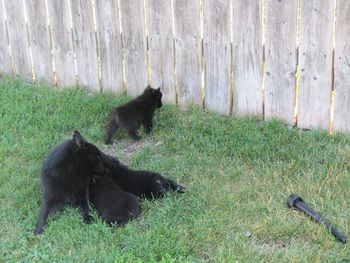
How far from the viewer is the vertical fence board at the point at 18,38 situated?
8.09 m

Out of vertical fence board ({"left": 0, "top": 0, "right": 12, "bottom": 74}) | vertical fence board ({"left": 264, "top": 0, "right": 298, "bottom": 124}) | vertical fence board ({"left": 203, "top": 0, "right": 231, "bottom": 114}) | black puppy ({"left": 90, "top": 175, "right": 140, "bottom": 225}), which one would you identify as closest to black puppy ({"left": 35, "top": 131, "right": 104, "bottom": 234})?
black puppy ({"left": 90, "top": 175, "right": 140, "bottom": 225})

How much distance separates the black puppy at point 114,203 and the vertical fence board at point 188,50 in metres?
2.39

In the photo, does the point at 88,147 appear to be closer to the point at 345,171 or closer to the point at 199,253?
the point at 199,253

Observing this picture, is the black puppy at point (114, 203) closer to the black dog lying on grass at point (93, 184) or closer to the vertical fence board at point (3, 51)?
the black dog lying on grass at point (93, 184)

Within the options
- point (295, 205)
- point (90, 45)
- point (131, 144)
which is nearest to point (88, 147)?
point (131, 144)

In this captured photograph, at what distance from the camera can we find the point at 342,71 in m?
5.77

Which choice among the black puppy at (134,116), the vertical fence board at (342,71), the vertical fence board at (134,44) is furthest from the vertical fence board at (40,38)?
the vertical fence board at (342,71)

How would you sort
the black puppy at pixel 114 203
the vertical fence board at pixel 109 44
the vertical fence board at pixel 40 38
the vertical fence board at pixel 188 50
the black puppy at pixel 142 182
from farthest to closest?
the vertical fence board at pixel 40 38 → the vertical fence board at pixel 109 44 → the vertical fence board at pixel 188 50 → the black puppy at pixel 142 182 → the black puppy at pixel 114 203

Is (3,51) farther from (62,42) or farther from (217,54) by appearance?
(217,54)

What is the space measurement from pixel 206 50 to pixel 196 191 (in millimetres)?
2179

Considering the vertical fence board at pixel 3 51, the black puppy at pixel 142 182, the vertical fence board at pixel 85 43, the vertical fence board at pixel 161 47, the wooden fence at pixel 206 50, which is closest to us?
the black puppy at pixel 142 182

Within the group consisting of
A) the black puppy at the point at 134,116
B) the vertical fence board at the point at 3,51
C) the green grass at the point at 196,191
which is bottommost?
the green grass at the point at 196,191

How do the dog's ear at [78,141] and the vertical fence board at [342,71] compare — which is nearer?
the dog's ear at [78,141]

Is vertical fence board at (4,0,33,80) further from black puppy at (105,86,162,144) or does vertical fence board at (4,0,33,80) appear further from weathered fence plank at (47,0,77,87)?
black puppy at (105,86,162,144)
